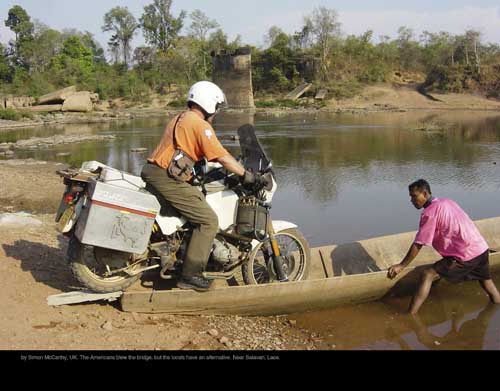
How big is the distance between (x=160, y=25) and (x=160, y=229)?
72359 mm

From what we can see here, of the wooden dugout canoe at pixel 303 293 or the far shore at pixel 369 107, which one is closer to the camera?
the wooden dugout canoe at pixel 303 293

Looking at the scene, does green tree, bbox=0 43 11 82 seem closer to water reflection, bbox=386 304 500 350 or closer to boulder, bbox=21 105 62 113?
boulder, bbox=21 105 62 113

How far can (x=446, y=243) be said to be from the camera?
5.18m

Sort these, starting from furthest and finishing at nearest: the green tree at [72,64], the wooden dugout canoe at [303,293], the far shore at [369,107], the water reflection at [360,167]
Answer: the green tree at [72,64] < the far shore at [369,107] < the water reflection at [360,167] < the wooden dugout canoe at [303,293]

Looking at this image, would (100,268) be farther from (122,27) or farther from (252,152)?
(122,27)

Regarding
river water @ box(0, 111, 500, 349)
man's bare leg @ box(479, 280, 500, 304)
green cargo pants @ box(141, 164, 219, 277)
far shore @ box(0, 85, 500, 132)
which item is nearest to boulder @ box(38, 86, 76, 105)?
far shore @ box(0, 85, 500, 132)

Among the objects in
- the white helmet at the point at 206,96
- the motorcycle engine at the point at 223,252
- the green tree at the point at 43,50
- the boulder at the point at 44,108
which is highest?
the green tree at the point at 43,50

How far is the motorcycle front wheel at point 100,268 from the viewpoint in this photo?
447 cm

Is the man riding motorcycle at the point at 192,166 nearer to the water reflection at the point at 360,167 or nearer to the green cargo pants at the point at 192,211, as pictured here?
the green cargo pants at the point at 192,211

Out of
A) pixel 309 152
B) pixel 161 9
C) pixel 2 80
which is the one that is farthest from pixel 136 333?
pixel 161 9

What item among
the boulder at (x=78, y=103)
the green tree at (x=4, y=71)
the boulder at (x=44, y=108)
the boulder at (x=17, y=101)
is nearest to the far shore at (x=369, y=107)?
the boulder at (x=78, y=103)

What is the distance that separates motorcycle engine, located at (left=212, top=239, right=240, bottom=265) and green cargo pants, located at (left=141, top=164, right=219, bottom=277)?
7.3 inches
